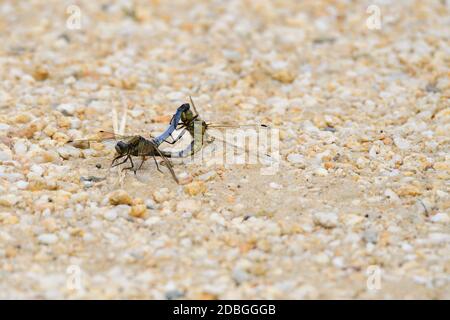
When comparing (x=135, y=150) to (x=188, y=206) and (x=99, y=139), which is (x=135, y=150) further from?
(x=188, y=206)

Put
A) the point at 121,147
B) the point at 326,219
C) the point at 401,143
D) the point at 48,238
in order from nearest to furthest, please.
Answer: the point at 48,238 < the point at 326,219 < the point at 121,147 < the point at 401,143

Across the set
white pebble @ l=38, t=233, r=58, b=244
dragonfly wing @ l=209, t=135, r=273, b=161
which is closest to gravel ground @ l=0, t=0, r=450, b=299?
white pebble @ l=38, t=233, r=58, b=244

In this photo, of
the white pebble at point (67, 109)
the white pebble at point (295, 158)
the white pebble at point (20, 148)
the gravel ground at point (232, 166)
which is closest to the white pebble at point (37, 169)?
the gravel ground at point (232, 166)

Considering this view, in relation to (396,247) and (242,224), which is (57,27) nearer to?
(242,224)

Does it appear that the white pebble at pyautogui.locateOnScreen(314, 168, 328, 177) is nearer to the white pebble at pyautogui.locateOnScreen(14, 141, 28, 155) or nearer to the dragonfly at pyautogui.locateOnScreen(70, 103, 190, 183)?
the dragonfly at pyautogui.locateOnScreen(70, 103, 190, 183)

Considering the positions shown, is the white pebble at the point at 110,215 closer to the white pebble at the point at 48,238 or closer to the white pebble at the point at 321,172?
the white pebble at the point at 48,238

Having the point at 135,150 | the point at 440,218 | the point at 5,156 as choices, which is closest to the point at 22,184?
the point at 5,156

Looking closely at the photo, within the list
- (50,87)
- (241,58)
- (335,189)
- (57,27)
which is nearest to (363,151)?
(335,189)
